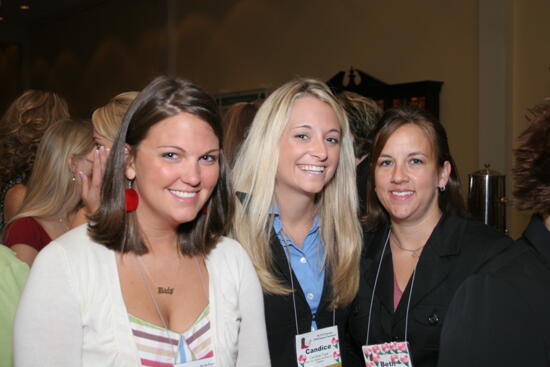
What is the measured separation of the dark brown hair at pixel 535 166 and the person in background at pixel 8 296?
145 cm

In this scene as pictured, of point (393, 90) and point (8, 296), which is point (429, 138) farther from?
point (393, 90)

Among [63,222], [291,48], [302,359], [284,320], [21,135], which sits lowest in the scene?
[302,359]

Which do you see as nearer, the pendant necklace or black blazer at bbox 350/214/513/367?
the pendant necklace

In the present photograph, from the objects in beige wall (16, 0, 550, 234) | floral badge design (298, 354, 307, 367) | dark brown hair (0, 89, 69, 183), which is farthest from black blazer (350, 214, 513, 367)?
beige wall (16, 0, 550, 234)

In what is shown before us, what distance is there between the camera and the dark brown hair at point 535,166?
1266 millimetres

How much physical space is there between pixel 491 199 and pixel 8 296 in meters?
2.71

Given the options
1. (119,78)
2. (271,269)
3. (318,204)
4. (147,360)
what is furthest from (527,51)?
(119,78)

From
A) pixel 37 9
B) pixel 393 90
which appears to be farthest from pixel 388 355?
pixel 37 9

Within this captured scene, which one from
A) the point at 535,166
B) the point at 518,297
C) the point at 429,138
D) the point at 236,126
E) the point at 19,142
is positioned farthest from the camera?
the point at 19,142

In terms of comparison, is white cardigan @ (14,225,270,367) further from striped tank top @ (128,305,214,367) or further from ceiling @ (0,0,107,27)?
A: ceiling @ (0,0,107,27)

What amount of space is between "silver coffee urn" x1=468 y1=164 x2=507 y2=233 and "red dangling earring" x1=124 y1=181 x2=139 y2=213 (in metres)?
2.36

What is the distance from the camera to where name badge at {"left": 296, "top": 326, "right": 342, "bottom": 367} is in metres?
2.06

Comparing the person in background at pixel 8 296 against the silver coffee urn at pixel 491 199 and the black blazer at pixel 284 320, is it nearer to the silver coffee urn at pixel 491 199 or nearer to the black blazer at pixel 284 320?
the black blazer at pixel 284 320

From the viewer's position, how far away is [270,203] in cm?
225
